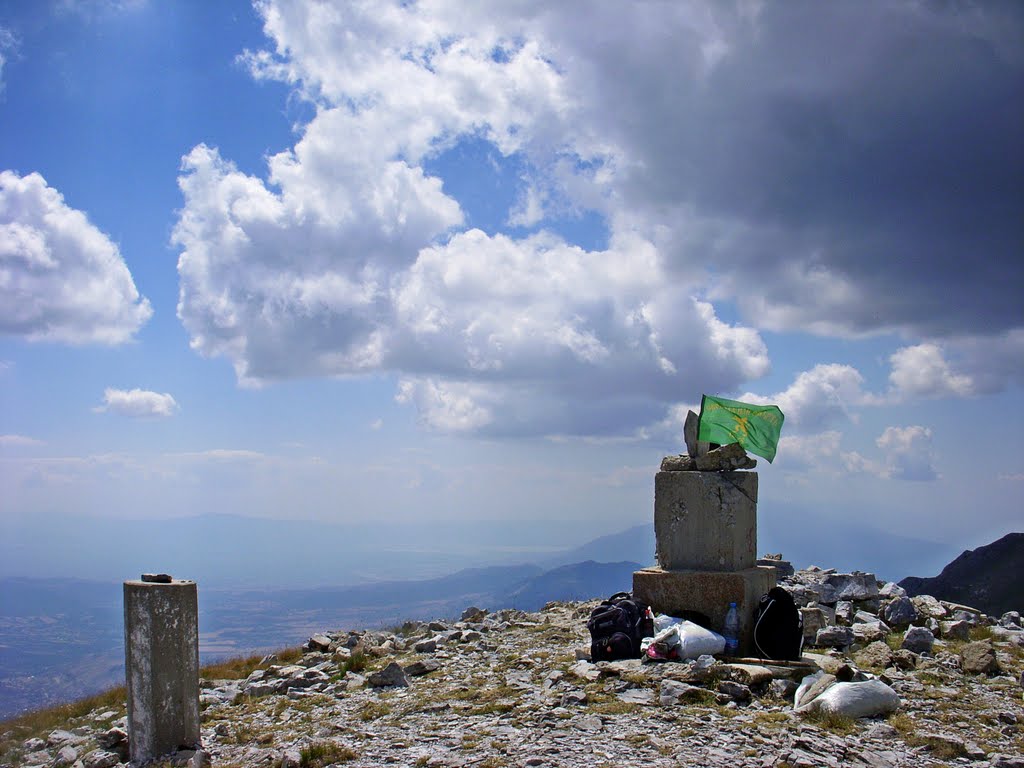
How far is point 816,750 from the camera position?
7.59 m

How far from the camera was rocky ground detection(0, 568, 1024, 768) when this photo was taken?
25.7ft

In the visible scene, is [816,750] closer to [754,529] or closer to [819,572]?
[754,529]

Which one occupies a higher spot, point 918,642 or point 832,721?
point 832,721

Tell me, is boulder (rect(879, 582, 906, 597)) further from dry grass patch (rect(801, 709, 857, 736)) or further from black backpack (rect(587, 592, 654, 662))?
dry grass patch (rect(801, 709, 857, 736))

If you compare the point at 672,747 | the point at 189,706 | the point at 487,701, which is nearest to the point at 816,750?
the point at 672,747

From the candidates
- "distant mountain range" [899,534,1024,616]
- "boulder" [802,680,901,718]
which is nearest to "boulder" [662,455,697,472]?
"boulder" [802,680,901,718]

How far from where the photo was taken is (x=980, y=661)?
37.1ft

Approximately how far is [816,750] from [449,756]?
141 inches

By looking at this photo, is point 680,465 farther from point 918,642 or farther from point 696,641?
point 918,642

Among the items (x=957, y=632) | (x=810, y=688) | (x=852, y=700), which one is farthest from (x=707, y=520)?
(x=957, y=632)

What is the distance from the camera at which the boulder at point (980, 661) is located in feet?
36.8

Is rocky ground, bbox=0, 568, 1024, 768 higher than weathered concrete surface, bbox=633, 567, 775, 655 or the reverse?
the reverse

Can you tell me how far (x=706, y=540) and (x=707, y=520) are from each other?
33 centimetres

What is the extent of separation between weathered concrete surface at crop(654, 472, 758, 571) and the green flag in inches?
22.5
